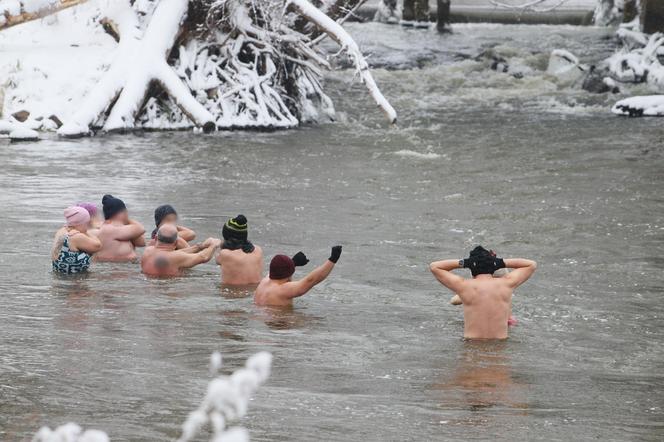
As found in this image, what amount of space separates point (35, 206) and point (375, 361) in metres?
7.55

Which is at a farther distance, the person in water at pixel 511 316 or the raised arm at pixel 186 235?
the raised arm at pixel 186 235

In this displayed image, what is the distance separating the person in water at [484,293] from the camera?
30.9 feet

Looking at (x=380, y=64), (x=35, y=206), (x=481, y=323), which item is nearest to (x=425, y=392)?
(x=481, y=323)

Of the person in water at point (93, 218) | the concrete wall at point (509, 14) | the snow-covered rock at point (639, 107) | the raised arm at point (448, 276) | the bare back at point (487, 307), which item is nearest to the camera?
the bare back at point (487, 307)

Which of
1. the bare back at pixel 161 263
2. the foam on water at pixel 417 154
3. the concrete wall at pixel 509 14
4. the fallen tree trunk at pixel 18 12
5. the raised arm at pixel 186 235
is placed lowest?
the foam on water at pixel 417 154

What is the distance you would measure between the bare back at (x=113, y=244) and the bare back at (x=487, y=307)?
13.3 ft

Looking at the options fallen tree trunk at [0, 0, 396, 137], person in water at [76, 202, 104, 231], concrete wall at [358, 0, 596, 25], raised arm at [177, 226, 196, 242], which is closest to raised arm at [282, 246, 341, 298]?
raised arm at [177, 226, 196, 242]

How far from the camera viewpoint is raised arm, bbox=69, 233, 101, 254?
1149 cm

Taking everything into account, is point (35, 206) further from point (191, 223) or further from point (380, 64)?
point (380, 64)

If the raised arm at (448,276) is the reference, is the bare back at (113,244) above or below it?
below

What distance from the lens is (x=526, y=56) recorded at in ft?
108

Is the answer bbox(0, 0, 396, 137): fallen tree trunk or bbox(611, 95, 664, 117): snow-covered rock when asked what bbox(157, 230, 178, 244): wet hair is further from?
bbox(611, 95, 664, 117): snow-covered rock

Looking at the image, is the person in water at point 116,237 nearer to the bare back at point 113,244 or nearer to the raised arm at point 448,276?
the bare back at point 113,244

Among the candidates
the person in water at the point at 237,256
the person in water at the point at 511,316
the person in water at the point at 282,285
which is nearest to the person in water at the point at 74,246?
the person in water at the point at 237,256
